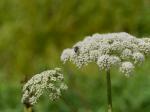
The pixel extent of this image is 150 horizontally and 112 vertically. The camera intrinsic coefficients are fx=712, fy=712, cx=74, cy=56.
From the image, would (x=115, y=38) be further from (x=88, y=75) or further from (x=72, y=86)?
(x=88, y=75)

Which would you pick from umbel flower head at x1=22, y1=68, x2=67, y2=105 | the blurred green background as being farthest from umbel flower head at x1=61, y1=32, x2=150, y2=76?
the blurred green background

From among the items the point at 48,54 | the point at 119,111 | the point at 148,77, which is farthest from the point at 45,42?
the point at 119,111

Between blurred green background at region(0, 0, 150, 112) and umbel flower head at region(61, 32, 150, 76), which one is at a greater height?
blurred green background at region(0, 0, 150, 112)

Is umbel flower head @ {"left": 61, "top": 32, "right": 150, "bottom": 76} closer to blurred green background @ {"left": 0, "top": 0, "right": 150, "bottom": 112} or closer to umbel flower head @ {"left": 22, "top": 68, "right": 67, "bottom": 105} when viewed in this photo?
umbel flower head @ {"left": 22, "top": 68, "right": 67, "bottom": 105}

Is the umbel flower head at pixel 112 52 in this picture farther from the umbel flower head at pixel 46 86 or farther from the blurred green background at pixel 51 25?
the blurred green background at pixel 51 25

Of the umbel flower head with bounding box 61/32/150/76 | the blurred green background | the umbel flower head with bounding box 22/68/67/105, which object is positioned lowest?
the umbel flower head with bounding box 22/68/67/105

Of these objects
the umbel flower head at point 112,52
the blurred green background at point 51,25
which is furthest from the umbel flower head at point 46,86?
the blurred green background at point 51,25
